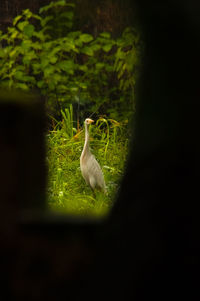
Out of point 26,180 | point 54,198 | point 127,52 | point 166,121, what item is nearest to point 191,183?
point 166,121

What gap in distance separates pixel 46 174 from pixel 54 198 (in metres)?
3.72

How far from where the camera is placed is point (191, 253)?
0.84 metres

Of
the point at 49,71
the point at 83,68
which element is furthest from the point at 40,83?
the point at 83,68

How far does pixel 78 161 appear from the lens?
5.68 metres

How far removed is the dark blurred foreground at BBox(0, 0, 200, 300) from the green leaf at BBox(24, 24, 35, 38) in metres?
5.32

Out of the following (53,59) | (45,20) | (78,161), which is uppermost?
(45,20)

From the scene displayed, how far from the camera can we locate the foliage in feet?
19.9

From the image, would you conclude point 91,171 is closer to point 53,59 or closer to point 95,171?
point 95,171

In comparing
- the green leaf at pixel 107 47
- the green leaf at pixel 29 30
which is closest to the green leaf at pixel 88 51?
the green leaf at pixel 107 47

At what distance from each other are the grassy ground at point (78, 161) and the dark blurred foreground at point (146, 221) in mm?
3606

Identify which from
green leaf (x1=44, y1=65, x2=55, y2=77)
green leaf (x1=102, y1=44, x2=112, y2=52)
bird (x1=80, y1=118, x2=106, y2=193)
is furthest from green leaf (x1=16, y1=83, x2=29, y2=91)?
bird (x1=80, y1=118, x2=106, y2=193)

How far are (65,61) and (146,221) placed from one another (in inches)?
214

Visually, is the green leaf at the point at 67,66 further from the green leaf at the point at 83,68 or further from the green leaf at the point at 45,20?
the green leaf at the point at 45,20

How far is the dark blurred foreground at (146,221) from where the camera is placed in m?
0.81
